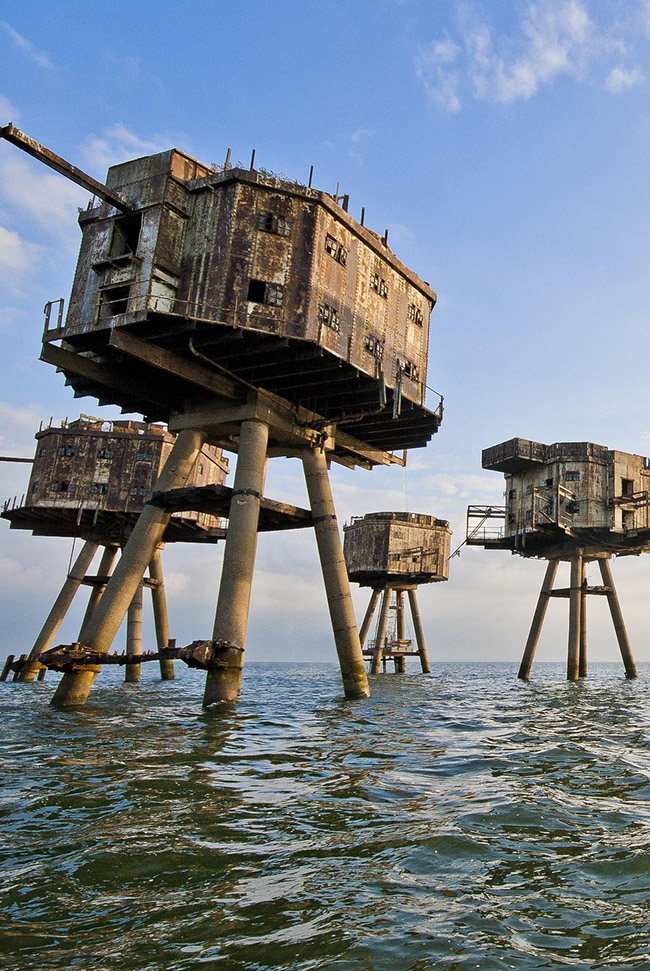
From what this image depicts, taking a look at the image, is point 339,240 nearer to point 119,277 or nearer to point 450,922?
point 119,277

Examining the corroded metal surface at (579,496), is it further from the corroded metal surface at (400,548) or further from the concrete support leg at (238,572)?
the concrete support leg at (238,572)

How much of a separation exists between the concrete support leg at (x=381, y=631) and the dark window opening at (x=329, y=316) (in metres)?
27.5

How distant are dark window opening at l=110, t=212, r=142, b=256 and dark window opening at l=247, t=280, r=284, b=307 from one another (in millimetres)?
3246

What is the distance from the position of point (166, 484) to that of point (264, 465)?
2.72 metres

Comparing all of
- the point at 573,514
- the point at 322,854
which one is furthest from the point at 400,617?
the point at 322,854

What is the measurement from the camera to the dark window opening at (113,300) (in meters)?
18.2

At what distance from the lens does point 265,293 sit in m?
18.2

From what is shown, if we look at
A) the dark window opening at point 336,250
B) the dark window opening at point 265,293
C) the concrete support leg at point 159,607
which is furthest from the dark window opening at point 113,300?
the concrete support leg at point 159,607

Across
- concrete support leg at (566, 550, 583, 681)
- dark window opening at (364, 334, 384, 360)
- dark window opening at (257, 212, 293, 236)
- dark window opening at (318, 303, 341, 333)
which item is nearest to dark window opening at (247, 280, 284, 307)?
dark window opening at (318, 303, 341, 333)

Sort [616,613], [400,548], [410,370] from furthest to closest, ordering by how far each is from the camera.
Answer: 1. [400,548]
2. [616,613]
3. [410,370]

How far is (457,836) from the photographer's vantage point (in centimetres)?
613

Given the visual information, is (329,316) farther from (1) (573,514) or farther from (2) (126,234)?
(1) (573,514)

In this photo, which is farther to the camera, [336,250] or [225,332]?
[336,250]

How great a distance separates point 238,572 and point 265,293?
268 inches
